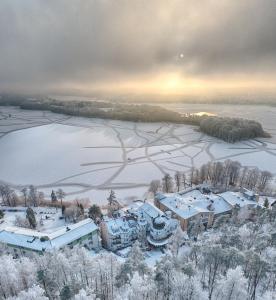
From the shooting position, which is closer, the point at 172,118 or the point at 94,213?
the point at 94,213

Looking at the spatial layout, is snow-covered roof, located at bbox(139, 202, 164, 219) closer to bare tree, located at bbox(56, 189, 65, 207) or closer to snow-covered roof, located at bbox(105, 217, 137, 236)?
snow-covered roof, located at bbox(105, 217, 137, 236)

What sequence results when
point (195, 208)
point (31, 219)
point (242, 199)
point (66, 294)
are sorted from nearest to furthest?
point (66, 294) < point (195, 208) < point (31, 219) < point (242, 199)

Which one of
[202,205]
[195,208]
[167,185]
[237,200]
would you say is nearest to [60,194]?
[167,185]

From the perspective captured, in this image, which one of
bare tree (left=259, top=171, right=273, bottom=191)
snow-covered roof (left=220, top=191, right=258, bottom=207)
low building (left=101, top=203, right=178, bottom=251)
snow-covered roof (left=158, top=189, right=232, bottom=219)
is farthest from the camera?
bare tree (left=259, top=171, right=273, bottom=191)

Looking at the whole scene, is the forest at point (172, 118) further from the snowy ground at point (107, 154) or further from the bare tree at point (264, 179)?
the bare tree at point (264, 179)

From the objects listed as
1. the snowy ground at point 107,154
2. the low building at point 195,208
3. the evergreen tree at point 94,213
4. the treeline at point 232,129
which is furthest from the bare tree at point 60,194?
the treeline at point 232,129

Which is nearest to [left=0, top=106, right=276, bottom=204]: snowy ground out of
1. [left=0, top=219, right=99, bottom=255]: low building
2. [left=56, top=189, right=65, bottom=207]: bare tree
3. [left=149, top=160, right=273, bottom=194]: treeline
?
[left=56, top=189, right=65, bottom=207]: bare tree

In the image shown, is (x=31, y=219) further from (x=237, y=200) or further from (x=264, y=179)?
(x=264, y=179)
